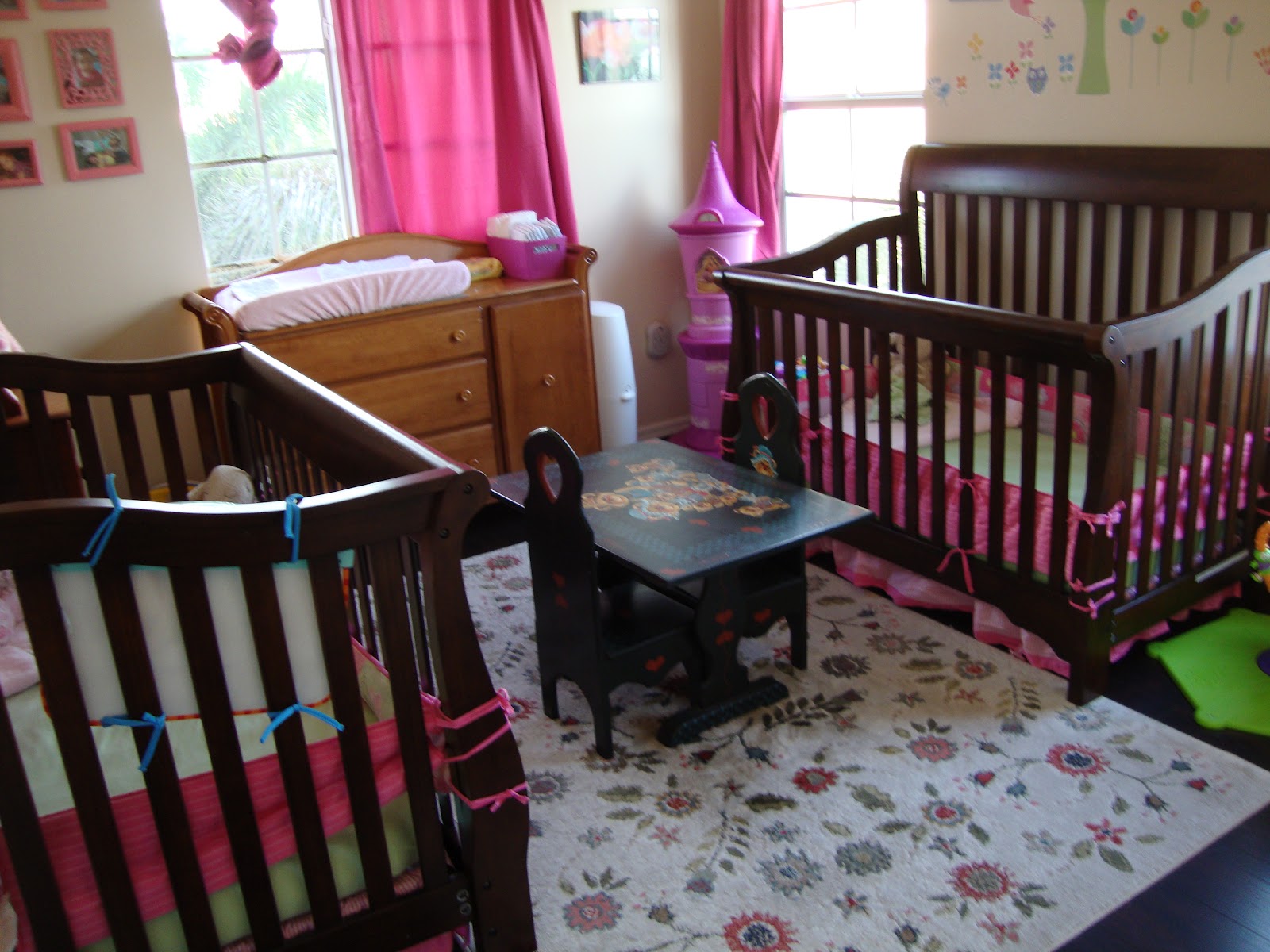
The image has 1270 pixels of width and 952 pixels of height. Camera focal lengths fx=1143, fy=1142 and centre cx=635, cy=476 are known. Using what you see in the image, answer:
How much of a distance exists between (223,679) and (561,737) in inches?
41.2

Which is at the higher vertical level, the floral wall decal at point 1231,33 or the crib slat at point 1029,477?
the floral wall decal at point 1231,33

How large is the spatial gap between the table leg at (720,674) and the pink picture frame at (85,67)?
2176mm

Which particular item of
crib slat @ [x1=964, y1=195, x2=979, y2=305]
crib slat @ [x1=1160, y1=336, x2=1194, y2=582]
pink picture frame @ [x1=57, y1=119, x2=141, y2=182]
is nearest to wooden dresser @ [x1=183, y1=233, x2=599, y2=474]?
pink picture frame @ [x1=57, y1=119, x2=141, y2=182]

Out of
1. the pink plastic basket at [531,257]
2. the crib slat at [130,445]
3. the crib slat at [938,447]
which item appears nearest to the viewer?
the crib slat at [130,445]

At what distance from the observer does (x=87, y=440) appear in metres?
2.33

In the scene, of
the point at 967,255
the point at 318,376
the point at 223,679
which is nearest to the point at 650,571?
the point at 223,679

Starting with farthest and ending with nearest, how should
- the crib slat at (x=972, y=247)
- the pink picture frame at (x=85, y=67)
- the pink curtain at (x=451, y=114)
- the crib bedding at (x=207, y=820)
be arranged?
the pink curtain at (x=451, y=114), the crib slat at (x=972, y=247), the pink picture frame at (x=85, y=67), the crib bedding at (x=207, y=820)

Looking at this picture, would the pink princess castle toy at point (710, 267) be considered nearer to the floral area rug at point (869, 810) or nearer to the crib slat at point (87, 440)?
the floral area rug at point (869, 810)

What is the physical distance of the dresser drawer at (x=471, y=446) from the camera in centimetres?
345

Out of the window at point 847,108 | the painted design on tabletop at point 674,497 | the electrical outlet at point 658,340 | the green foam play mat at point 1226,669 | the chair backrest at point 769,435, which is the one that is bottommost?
the green foam play mat at point 1226,669

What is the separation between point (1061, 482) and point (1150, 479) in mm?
191

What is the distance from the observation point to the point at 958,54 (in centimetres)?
326

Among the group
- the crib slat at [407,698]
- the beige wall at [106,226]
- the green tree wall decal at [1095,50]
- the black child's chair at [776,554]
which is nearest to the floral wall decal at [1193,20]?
the green tree wall decal at [1095,50]

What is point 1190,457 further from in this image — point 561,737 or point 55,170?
point 55,170
